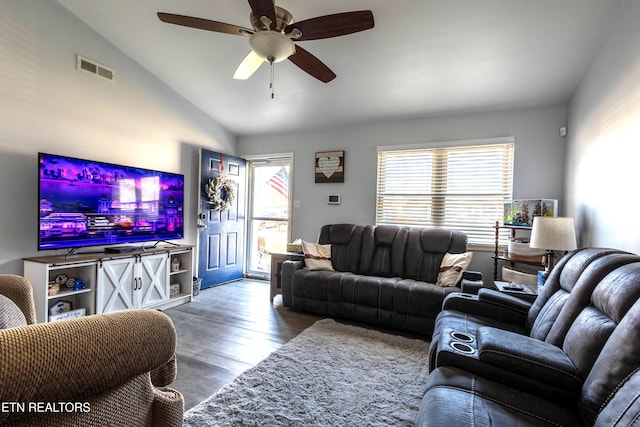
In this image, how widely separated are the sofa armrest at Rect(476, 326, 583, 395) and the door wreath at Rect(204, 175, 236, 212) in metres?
3.99

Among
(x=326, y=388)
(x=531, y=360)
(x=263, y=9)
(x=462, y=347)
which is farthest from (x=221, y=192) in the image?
(x=531, y=360)

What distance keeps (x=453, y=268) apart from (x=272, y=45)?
272cm

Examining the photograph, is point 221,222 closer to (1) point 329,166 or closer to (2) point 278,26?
(1) point 329,166

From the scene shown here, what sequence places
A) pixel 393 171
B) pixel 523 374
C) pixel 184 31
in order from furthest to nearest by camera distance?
pixel 393 171
pixel 184 31
pixel 523 374

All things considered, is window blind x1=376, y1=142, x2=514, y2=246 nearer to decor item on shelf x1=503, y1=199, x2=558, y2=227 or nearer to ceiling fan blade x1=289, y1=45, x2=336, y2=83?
decor item on shelf x1=503, y1=199, x2=558, y2=227

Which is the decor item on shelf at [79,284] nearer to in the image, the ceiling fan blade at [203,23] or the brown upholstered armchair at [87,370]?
the brown upholstered armchair at [87,370]

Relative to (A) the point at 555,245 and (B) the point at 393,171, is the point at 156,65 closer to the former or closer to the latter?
(B) the point at 393,171

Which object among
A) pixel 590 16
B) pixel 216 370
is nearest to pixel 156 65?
pixel 216 370

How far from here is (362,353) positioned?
257cm

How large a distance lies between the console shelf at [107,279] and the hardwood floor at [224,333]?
0.36 m

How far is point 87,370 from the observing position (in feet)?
2.30

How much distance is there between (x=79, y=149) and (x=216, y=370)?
269cm

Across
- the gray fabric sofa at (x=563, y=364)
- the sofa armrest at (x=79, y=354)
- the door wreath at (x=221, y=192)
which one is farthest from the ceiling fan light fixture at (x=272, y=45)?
the door wreath at (x=221, y=192)

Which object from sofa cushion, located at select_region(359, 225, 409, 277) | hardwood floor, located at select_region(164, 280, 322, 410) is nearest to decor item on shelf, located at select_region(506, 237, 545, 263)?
sofa cushion, located at select_region(359, 225, 409, 277)
